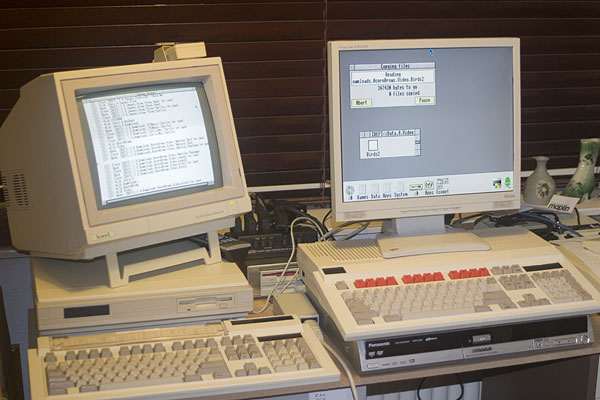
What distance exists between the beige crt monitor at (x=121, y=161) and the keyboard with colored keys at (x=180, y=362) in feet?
0.64

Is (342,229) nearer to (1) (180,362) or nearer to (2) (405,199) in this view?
(2) (405,199)

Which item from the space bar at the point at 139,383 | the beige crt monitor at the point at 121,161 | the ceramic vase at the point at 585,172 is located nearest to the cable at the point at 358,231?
the beige crt monitor at the point at 121,161

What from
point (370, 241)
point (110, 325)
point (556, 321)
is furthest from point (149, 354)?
point (556, 321)

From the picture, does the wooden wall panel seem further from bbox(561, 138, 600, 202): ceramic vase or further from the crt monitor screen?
the crt monitor screen

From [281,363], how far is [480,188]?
64 centimetres

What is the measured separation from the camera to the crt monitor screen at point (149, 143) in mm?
1360

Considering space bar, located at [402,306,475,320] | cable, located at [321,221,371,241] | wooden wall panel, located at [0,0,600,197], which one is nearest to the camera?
space bar, located at [402,306,475,320]

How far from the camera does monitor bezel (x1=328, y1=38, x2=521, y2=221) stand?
4.74 ft

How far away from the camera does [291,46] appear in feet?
6.97

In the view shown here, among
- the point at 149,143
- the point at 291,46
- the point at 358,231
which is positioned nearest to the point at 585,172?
the point at 358,231

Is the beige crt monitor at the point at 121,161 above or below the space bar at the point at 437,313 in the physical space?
above

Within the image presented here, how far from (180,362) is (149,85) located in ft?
1.86

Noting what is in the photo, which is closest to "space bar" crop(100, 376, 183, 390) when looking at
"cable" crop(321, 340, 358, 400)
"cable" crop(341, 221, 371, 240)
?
"cable" crop(321, 340, 358, 400)

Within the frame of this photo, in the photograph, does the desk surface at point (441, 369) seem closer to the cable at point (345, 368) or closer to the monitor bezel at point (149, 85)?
the cable at point (345, 368)
